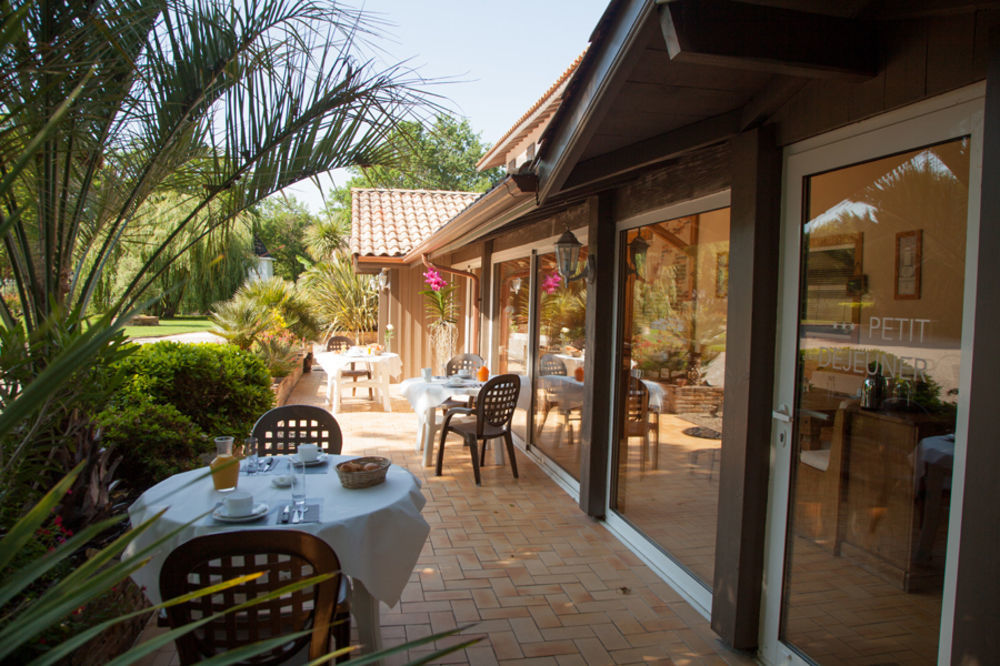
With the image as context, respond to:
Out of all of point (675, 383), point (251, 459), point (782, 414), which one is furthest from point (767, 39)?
point (251, 459)

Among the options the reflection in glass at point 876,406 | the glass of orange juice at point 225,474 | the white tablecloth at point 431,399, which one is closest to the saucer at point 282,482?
the glass of orange juice at point 225,474

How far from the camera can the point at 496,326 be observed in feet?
27.5

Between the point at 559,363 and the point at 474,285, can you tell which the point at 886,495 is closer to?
the point at 559,363

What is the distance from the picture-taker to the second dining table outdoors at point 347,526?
2.50 metres

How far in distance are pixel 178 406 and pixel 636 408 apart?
371cm

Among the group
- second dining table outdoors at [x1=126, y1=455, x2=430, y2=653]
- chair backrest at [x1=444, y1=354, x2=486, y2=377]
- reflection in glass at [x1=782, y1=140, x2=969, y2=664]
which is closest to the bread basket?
second dining table outdoors at [x1=126, y1=455, x2=430, y2=653]

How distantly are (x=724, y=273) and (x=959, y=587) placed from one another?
1830 mm

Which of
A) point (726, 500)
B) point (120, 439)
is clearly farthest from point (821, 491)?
point (120, 439)

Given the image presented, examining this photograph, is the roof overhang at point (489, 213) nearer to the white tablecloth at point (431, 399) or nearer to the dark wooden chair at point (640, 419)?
the dark wooden chair at point (640, 419)

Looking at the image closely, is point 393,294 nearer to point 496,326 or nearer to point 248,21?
point 496,326

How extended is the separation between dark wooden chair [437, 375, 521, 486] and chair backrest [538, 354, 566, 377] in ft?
1.50

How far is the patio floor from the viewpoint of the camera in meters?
2.99

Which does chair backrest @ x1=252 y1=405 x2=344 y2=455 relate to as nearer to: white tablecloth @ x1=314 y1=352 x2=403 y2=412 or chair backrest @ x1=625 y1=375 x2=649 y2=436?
chair backrest @ x1=625 y1=375 x2=649 y2=436

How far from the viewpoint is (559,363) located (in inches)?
240
